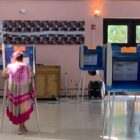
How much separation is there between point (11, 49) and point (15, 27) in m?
4.28

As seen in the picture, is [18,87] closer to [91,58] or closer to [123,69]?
[123,69]

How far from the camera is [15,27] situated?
32.3 feet

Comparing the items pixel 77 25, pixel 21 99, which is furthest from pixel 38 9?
pixel 21 99

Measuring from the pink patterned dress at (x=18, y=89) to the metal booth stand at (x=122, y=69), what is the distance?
4.11 ft

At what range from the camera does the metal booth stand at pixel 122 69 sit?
4.77 meters

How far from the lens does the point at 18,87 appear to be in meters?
5.38

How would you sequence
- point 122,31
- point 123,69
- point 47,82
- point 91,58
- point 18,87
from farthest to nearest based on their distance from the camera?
point 122,31
point 47,82
point 91,58
point 18,87
point 123,69

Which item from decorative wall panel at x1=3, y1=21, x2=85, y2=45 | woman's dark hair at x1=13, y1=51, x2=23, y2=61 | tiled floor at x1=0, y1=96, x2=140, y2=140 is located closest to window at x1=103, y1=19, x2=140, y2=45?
decorative wall panel at x1=3, y1=21, x2=85, y2=45

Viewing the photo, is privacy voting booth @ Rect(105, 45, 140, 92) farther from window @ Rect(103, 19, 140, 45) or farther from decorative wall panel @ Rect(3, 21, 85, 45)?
window @ Rect(103, 19, 140, 45)

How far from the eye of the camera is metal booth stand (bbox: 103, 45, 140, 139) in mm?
4770

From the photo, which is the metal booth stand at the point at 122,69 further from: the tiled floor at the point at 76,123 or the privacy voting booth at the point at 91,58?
the privacy voting booth at the point at 91,58

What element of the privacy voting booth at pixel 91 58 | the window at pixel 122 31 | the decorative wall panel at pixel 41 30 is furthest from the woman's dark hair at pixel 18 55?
the window at pixel 122 31

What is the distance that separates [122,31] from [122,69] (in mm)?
5397

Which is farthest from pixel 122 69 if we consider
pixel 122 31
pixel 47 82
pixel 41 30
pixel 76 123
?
pixel 122 31
